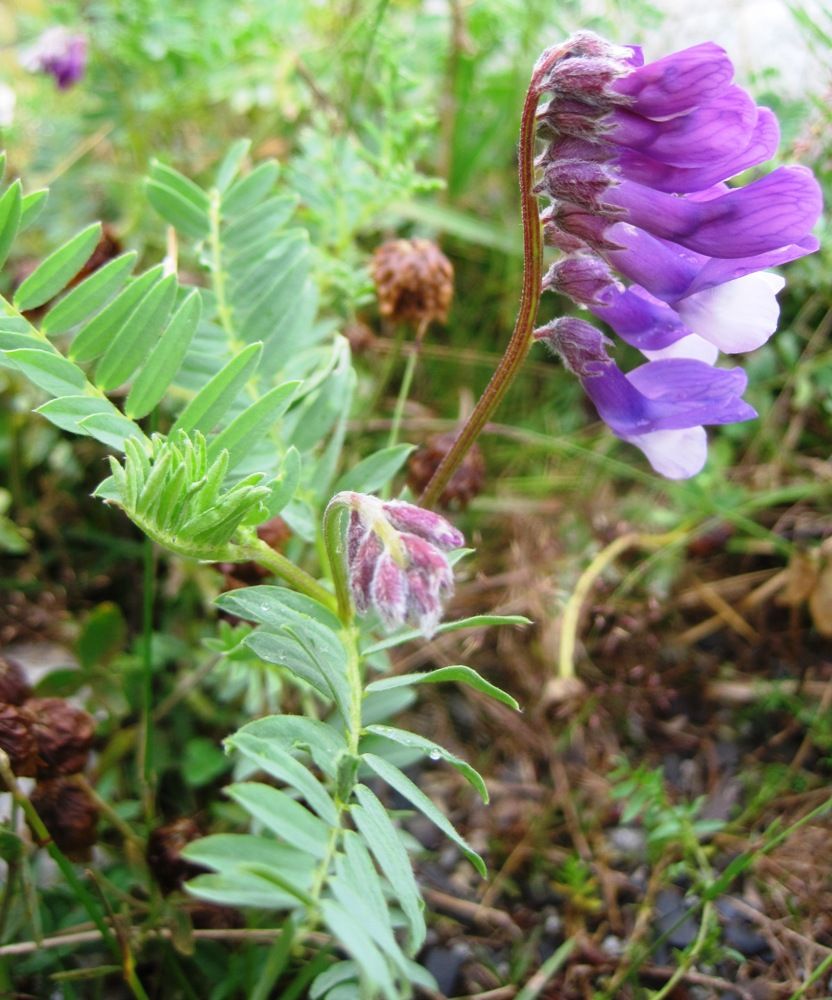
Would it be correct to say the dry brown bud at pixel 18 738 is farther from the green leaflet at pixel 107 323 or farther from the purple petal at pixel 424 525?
the purple petal at pixel 424 525

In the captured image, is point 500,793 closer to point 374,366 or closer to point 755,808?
point 755,808

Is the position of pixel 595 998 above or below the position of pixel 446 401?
below

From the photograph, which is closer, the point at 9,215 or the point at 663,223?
the point at 663,223

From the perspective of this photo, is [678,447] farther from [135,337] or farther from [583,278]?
[135,337]

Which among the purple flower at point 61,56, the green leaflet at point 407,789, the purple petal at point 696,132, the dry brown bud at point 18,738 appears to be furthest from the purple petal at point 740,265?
the purple flower at point 61,56

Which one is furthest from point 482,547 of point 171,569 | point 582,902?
point 582,902

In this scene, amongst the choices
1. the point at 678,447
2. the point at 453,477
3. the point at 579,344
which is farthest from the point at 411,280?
the point at 678,447

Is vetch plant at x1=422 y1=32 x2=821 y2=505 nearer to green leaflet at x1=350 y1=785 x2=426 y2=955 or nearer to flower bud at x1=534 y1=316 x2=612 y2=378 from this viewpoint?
flower bud at x1=534 y1=316 x2=612 y2=378
